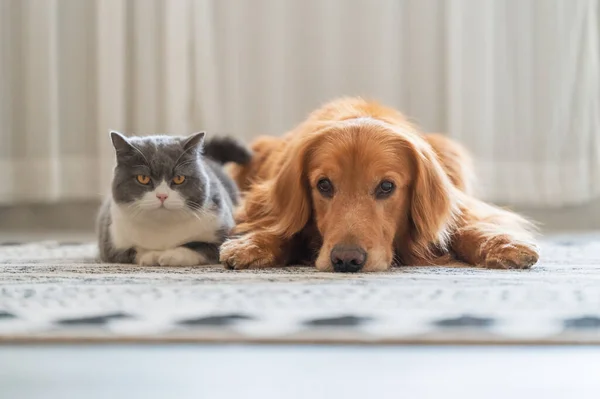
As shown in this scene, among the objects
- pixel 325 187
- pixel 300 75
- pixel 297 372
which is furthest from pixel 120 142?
pixel 300 75

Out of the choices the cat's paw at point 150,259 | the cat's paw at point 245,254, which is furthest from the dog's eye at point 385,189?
the cat's paw at point 150,259

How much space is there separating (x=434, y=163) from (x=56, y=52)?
216cm

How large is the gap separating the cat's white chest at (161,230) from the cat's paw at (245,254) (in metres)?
0.09

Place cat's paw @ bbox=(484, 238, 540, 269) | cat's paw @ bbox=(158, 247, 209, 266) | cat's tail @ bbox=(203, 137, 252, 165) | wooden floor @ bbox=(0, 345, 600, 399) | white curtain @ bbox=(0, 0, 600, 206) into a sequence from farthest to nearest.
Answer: white curtain @ bbox=(0, 0, 600, 206) → cat's tail @ bbox=(203, 137, 252, 165) → cat's paw @ bbox=(158, 247, 209, 266) → cat's paw @ bbox=(484, 238, 540, 269) → wooden floor @ bbox=(0, 345, 600, 399)

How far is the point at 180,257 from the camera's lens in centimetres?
210

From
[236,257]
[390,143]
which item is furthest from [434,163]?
[236,257]

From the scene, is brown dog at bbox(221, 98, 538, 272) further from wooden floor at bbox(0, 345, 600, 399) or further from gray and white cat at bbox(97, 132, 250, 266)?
wooden floor at bbox(0, 345, 600, 399)

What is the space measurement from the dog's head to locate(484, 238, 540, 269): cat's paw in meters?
0.15

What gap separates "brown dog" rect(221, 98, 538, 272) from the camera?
1.94 m

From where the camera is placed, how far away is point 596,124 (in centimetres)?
361

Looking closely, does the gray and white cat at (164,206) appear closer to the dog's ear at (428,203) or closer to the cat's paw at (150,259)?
the cat's paw at (150,259)

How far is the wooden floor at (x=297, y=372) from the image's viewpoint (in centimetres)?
108

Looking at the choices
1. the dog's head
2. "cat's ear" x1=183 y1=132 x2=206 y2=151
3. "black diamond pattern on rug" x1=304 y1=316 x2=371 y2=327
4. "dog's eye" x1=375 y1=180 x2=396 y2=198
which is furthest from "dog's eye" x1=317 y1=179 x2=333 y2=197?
"black diamond pattern on rug" x1=304 y1=316 x2=371 y2=327

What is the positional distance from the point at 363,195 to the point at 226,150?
924mm
